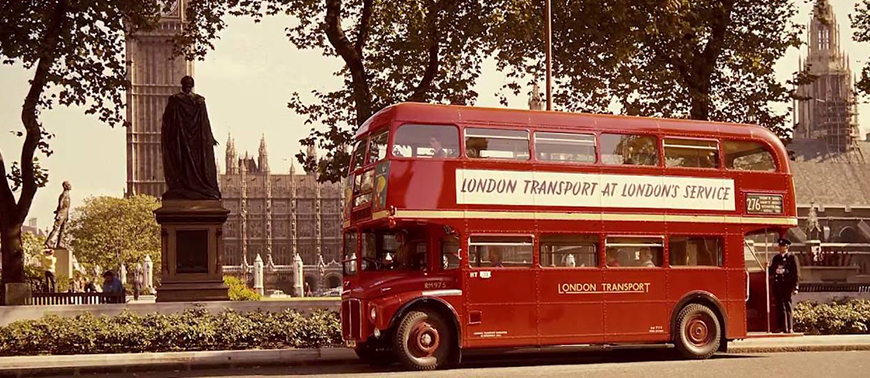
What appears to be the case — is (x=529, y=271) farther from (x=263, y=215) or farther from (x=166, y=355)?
(x=263, y=215)

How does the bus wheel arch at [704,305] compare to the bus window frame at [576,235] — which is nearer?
the bus window frame at [576,235]

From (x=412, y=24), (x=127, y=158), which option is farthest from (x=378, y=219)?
(x=127, y=158)

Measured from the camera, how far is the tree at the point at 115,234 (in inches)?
4387

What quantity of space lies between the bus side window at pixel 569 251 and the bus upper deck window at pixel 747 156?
10.7 ft

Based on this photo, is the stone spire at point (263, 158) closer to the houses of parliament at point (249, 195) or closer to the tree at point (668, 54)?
the houses of parliament at point (249, 195)

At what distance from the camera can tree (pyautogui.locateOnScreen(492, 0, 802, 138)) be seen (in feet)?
110

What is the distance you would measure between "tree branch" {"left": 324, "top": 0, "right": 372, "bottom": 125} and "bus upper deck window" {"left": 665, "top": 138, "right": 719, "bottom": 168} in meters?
10.2

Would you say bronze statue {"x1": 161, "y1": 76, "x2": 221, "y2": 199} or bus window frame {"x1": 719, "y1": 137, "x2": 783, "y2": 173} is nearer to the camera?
bus window frame {"x1": 719, "y1": 137, "x2": 783, "y2": 173}

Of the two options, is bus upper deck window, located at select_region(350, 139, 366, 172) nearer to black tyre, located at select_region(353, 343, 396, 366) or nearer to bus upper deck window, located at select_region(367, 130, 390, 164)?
bus upper deck window, located at select_region(367, 130, 390, 164)

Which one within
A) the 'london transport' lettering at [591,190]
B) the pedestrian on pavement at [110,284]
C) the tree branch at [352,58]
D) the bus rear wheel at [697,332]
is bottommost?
the bus rear wheel at [697,332]

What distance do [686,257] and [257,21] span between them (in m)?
15.0

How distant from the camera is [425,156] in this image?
66.9 feet

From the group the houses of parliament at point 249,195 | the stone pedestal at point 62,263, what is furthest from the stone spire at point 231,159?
the stone pedestal at point 62,263

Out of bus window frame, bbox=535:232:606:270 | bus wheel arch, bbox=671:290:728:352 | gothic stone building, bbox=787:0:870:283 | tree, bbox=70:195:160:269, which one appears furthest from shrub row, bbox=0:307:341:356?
tree, bbox=70:195:160:269
